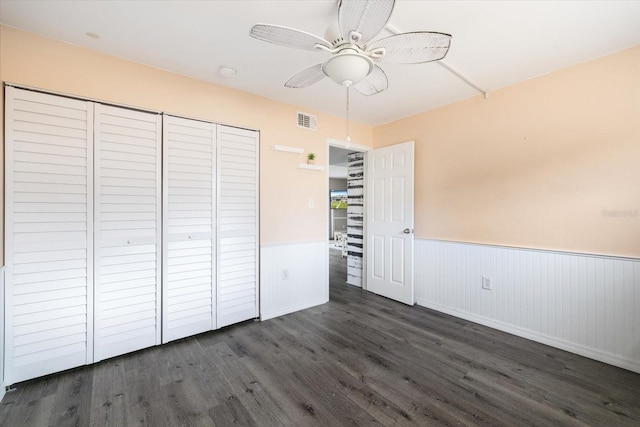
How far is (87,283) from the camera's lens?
2.17m

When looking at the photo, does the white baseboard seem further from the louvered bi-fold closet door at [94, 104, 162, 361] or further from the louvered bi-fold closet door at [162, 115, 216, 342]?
the louvered bi-fold closet door at [94, 104, 162, 361]

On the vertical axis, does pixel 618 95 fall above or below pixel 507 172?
above

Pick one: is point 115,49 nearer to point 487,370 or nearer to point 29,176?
point 29,176

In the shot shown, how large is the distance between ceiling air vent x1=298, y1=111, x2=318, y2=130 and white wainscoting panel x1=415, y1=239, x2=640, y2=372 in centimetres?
213

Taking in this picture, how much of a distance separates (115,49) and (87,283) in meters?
1.87

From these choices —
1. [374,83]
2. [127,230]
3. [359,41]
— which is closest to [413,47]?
[359,41]

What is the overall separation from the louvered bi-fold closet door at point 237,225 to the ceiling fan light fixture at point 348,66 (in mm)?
1643

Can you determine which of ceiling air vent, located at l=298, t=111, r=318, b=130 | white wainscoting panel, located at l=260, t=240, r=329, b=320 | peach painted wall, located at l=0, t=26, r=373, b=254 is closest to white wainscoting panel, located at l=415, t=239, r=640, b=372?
white wainscoting panel, located at l=260, t=240, r=329, b=320

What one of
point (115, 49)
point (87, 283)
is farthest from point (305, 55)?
point (87, 283)

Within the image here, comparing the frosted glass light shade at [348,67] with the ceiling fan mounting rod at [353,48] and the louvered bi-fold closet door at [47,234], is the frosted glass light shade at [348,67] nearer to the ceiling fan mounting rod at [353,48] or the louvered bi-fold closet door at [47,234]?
the ceiling fan mounting rod at [353,48]

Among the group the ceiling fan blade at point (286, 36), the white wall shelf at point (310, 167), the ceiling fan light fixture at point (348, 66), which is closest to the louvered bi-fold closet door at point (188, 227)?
the white wall shelf at point (310, 167)

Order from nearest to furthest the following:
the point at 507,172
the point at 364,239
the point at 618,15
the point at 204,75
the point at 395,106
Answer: the point at 618,15, the point at 204,75, the point at 507,172, the point at 395,106, the point at 364,239

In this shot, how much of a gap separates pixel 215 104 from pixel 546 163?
10.7 feet

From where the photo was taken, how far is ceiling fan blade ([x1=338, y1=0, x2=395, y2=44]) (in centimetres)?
117
